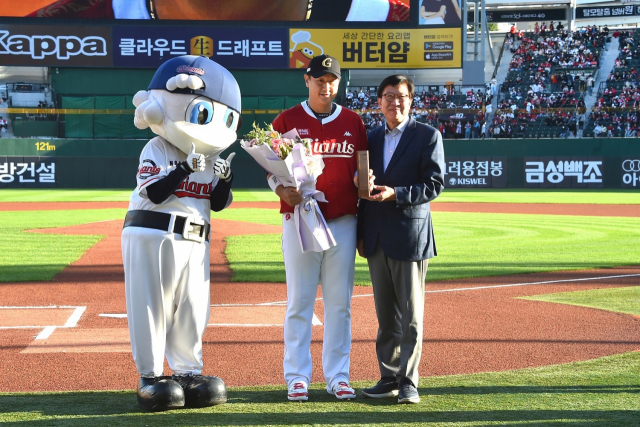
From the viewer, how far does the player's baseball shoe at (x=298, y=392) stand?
4.32 meters

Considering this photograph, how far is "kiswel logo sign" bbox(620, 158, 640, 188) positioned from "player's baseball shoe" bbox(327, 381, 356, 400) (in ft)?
107

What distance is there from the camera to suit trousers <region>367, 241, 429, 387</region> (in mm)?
4387

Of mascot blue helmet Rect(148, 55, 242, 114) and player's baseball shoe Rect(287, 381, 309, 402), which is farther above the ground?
mascot blue helmet Rect(148, 55, 242, 114)

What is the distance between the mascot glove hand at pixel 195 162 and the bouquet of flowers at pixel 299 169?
268mm

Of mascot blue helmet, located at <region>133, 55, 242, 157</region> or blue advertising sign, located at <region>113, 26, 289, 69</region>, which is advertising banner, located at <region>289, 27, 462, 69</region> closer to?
blue advertising sign, located at <region>113, 26, 289, 69</region>

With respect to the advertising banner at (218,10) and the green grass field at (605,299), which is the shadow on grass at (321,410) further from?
the advertising banner at (218,10)

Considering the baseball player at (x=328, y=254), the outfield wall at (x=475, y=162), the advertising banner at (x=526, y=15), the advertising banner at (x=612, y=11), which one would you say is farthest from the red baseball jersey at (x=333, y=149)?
the advertising banner at (x=612, y=11)

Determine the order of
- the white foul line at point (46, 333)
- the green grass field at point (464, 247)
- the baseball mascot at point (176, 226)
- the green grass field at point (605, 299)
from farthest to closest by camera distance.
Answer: the green grass field at point (464, 247), the green grass field at point (605, 299), the white foul line at point (46, 333), the baseball mascot at point (176, 226)

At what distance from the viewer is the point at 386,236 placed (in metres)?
4.42

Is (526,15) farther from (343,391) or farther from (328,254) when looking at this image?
(343,391)

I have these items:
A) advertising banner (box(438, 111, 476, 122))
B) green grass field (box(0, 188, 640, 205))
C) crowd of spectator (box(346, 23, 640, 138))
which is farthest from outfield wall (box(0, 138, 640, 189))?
advertising banner (box(438, 111, 476, 122))

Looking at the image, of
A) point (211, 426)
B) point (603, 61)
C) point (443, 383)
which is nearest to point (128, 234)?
point (211, 426)

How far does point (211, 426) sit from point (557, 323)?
162 inches

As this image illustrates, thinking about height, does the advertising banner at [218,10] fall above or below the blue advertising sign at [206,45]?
above
